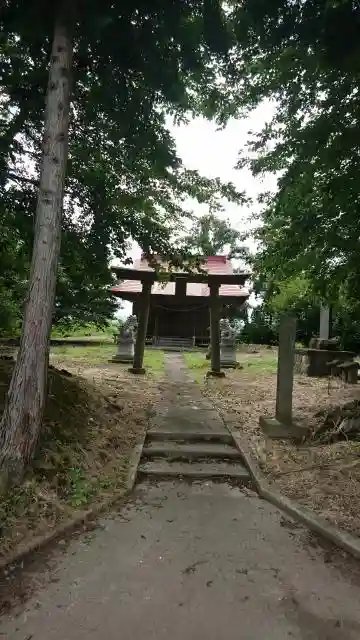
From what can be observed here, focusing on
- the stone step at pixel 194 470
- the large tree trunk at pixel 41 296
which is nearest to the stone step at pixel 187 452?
the stone step at pixel 194 470

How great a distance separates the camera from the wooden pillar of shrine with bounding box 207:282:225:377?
10.8m

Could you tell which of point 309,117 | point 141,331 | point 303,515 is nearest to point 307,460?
point 303,515

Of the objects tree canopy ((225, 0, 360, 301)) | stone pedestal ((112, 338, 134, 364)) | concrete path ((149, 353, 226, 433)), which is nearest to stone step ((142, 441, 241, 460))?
concrete path ((149, 353, 226, 433))

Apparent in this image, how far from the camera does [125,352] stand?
13195 mm

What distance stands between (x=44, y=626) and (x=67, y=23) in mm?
4943

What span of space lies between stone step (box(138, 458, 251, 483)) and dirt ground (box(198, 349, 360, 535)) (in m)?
0.32

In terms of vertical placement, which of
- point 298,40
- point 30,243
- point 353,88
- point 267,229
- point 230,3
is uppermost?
point 230,3

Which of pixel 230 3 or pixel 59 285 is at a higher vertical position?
pixel 230 3

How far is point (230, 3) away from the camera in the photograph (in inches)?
176

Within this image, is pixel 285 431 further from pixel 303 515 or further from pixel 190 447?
pixel 303 515

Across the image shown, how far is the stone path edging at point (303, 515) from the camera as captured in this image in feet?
9.17

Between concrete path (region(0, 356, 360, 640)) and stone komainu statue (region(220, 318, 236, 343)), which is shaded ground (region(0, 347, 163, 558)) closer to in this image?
concrete path (region(0, 356, 360, 640))

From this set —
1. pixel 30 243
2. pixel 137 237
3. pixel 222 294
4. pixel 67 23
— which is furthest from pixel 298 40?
pixel 222 294

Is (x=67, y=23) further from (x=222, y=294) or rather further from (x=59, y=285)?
(x=222, y=294)
